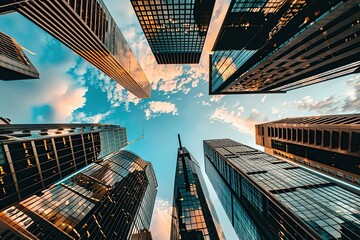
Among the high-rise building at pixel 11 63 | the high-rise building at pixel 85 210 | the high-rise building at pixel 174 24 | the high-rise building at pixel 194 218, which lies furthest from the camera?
the high-rise building at pixel 11 63

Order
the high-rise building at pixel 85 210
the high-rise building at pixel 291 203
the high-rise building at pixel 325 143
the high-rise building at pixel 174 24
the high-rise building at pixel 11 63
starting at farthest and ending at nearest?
the high-rise building at pixel 11 63, the high-rise building at pixel 174 24, the high-rise building at pixel 85 210, the high-rise building at pixel 325 143, the high-rise building at pixel 291 203

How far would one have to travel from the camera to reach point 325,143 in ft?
143

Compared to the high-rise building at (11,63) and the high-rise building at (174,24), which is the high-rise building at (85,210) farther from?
the high-rise building at (174,24)

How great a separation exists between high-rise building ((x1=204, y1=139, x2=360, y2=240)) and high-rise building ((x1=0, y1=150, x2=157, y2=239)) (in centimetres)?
5316

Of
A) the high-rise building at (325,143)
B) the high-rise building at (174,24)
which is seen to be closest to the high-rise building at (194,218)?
the high-rise building at (325,143)

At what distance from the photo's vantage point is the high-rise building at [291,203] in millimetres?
32312

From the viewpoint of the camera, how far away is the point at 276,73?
61.5 m

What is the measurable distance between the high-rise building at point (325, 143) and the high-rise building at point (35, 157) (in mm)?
70386

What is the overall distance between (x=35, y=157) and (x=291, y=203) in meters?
62.6

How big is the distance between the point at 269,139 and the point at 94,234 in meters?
77.5

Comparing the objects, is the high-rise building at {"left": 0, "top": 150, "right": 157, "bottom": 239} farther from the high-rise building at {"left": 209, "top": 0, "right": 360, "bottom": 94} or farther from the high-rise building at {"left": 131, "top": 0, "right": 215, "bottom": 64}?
the high-rise building at {"left": 209, "top": 0, "right": 360, "bottom": 94}

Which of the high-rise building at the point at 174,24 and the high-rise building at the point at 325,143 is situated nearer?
the high-rise building at the point at 325,143

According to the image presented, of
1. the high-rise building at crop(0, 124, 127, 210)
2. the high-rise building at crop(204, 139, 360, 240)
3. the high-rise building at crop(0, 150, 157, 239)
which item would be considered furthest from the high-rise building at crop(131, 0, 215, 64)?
the high-rise building at crop(0, 150, 157, 239)

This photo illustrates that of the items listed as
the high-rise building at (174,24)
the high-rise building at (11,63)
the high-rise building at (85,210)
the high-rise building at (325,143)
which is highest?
the high-rise building at (174,24)
